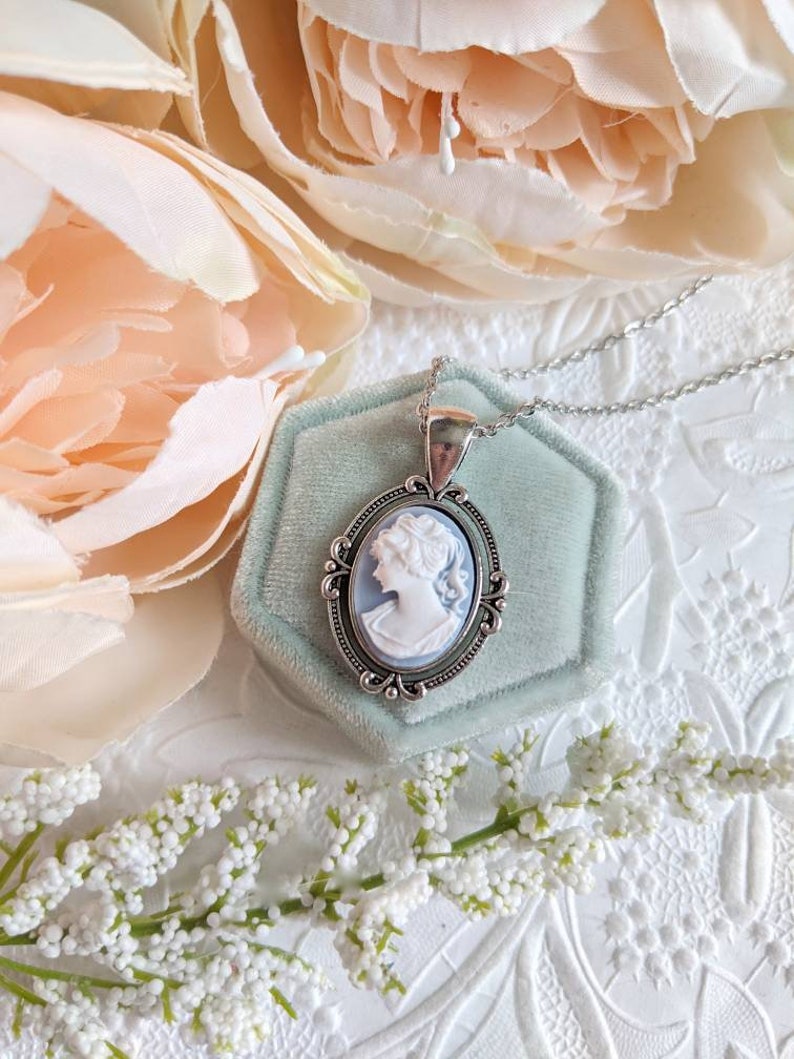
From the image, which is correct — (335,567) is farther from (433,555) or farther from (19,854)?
(19,854)

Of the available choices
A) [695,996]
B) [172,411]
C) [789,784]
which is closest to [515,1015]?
[695,996]

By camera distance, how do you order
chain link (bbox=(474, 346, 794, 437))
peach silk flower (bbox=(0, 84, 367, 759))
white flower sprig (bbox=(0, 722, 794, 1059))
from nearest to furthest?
1. peach silk flower (bbox=(0, 84, 367, 759))
2. white flower sprig (bbox=(0, 722, 794, 1059))
3. chain link (bbox=(474, 346, 794, 437))

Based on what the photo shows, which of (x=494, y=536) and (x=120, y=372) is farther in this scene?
(x=494, y=536)

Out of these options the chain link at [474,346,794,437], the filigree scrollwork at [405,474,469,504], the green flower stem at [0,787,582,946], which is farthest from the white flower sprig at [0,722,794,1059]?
the chain link at [474,346,794,437]

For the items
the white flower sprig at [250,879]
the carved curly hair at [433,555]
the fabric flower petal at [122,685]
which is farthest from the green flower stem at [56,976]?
the carved curly hair at [433,555]

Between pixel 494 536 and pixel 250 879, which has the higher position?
pixel 494 536

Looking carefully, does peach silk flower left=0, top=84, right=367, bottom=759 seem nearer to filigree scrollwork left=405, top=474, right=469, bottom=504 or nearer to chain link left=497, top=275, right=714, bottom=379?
filigree scrollwork left=405, top=474, right=469, bottom=504

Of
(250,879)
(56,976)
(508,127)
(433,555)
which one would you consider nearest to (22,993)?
(56,976)

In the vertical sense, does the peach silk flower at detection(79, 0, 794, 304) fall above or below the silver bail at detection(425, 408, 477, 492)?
above

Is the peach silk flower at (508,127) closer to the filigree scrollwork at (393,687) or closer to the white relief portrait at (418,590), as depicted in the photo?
the white relief portrait at (418,590)
